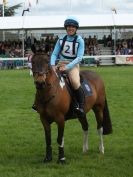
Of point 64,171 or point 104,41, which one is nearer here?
point 64,171

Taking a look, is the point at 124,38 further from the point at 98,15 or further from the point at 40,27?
the point at 40,27

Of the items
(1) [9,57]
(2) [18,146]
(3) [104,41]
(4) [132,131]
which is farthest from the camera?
(3) [104,41]

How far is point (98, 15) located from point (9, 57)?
9.28m

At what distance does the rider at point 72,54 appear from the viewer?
9.00 metres

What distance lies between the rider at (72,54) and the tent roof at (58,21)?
33.4m

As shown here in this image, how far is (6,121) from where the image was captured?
44.6 ft

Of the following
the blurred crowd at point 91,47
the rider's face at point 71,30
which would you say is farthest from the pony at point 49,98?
the blurred crowd at point 91,47

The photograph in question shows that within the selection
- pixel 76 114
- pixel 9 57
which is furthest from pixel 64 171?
pixel 9 57

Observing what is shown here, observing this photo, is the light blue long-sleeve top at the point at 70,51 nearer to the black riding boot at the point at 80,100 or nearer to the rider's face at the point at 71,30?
the rider's face at the point at 71,30

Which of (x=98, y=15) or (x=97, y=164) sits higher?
(x=98, y=15)

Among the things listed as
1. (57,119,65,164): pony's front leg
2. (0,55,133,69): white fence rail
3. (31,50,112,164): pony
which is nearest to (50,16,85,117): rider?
(31,50,112,164): pony

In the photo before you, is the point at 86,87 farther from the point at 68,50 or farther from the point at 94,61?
the point at 94,61

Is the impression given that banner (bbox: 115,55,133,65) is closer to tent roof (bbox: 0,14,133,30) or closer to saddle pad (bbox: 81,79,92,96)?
tent roof (bbox: 0,14,133,30)

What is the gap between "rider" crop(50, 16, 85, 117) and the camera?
900 centimetres
